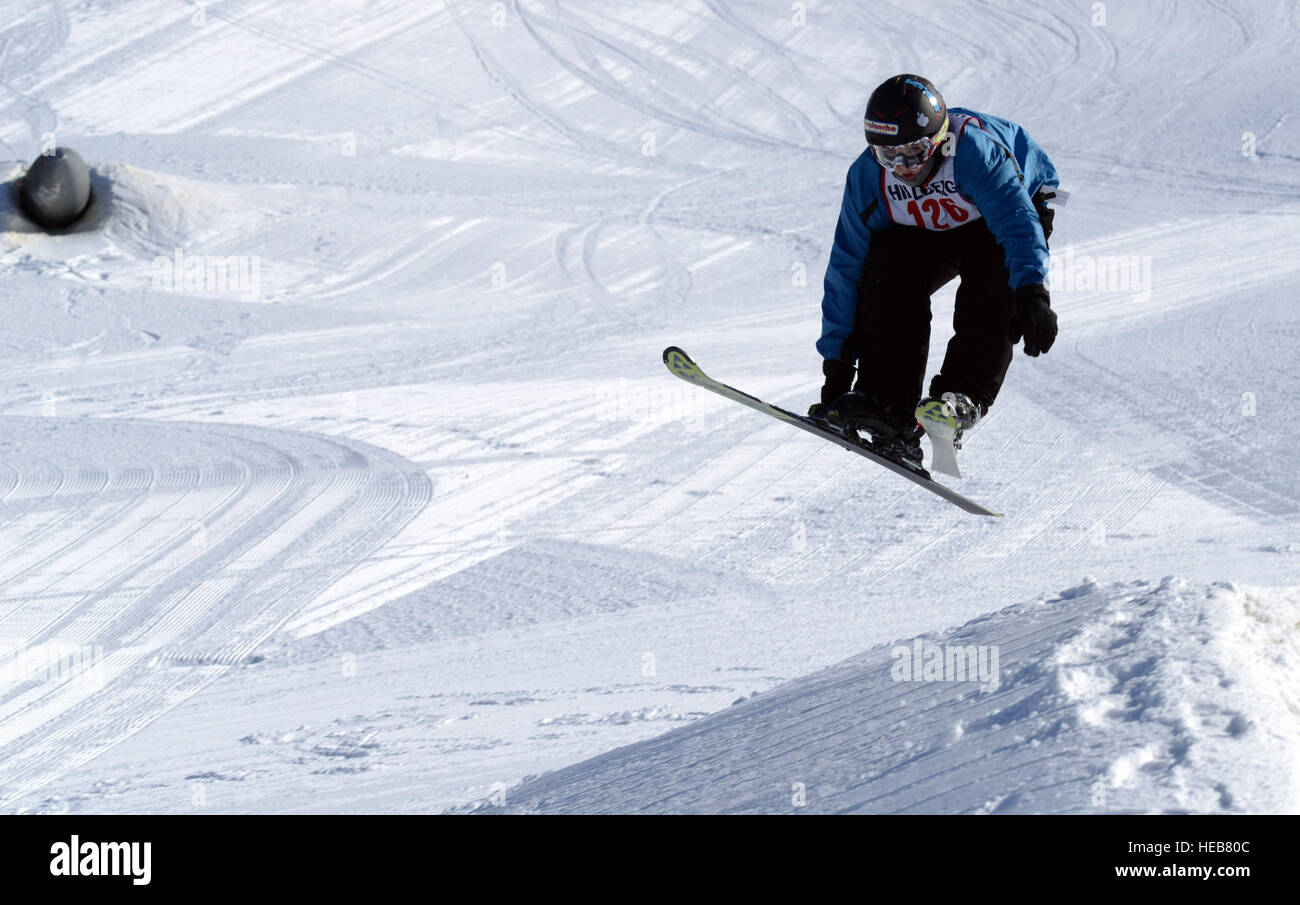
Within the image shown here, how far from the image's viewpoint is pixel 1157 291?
11250 mm

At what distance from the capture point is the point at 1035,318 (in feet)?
13.9

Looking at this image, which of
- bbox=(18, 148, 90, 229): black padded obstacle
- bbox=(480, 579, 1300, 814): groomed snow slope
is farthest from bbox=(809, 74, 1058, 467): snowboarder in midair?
bbox=(18, 148, 90, 229): black padded obstacle

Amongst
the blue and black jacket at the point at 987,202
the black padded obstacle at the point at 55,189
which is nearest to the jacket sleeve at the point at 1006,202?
the blue and black jacket at the point at 987,202

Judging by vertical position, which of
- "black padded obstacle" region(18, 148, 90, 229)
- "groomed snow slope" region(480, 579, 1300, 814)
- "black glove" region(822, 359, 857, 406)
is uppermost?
"black padded obstacle" region(18, 148, 90, 229)

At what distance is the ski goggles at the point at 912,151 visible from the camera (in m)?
4.34

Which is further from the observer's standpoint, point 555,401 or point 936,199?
point 555,401

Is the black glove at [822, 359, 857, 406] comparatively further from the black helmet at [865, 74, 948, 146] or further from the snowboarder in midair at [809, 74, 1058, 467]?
the black helmet at [865, 74, 948, 146]

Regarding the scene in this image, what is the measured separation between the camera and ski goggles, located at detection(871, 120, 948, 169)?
434 centimetres

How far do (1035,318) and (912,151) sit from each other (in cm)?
69

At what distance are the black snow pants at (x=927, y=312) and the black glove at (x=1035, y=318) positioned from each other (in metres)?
0.28

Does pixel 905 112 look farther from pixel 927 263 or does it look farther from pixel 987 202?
pixel 927 263

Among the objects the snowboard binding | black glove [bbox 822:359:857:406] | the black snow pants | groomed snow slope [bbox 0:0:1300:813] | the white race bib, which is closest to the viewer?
the white race bib

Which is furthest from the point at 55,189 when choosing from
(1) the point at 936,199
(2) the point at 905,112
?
(2) the point at 905,112

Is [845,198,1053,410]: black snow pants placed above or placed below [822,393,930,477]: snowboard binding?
above
